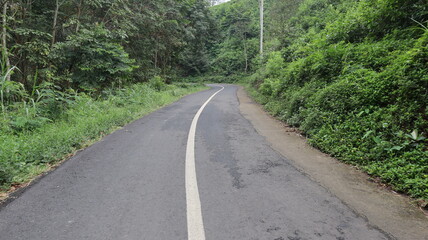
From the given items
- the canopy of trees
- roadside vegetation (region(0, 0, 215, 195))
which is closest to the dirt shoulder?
roadside vegetation (region(0, 0, 215, 195))

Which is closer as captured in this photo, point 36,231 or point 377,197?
point 36,231

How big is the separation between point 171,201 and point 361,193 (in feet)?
9.26

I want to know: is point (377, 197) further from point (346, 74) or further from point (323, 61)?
point (323, 61)

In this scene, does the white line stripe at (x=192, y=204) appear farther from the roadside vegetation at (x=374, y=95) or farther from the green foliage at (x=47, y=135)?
the roadside vegetation at (x=374, y=95)

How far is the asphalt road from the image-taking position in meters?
2.63

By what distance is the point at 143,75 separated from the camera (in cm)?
2011

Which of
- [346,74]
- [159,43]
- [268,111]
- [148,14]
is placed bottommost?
[268,111]

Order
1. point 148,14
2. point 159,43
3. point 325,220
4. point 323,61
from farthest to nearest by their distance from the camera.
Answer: point 159,43, point 148,14, point 323,61, point 325,220

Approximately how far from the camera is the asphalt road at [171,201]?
8.62 ft

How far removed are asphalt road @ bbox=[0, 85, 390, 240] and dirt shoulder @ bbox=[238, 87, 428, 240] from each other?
0.21 m

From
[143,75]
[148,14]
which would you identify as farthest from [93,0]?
[143,75]

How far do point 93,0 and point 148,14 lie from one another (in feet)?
19.9

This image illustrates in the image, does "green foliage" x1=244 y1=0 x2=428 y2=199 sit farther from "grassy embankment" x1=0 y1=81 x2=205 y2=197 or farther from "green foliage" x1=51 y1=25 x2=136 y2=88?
"green foliage" x1=51 y1=25 x2=136 y2=88

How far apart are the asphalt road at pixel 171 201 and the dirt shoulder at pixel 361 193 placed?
21cm
